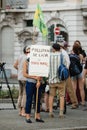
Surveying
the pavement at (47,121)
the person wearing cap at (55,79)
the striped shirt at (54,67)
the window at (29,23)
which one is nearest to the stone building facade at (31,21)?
the window at (29,23)

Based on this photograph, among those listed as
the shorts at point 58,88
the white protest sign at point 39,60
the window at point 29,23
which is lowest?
the shorts at point 58,88

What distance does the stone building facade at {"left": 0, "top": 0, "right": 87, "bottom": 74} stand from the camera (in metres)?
44.8

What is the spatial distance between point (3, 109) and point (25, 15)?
94.7 feet

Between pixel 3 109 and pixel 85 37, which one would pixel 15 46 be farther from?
pixel 3 109

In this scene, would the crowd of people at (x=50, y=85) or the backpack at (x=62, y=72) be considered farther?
the backpack at (x=62, y=72)

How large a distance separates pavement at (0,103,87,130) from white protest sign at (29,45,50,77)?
1175 millimetres

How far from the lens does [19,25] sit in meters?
47.3

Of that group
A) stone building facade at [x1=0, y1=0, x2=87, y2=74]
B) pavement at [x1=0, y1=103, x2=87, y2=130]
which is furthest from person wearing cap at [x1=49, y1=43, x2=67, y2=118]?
stone building facade at [x1=0, y1=0, x2=87, y2=74]

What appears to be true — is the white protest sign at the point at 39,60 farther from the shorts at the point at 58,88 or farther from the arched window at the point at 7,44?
the arched window at the point at 7,44

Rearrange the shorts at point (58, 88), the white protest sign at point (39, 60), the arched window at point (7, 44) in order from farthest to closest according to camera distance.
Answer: the arched window at point (7, 44) → the shorts at point (58, 88) → the white protest sign at point (39, 60)

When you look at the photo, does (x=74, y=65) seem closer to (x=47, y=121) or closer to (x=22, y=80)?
(x=22, y=80)

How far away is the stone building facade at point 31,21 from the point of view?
147ft

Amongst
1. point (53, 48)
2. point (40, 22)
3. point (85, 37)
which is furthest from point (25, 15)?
point (53, 48)

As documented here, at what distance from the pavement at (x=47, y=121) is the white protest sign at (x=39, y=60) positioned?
1175 mm
